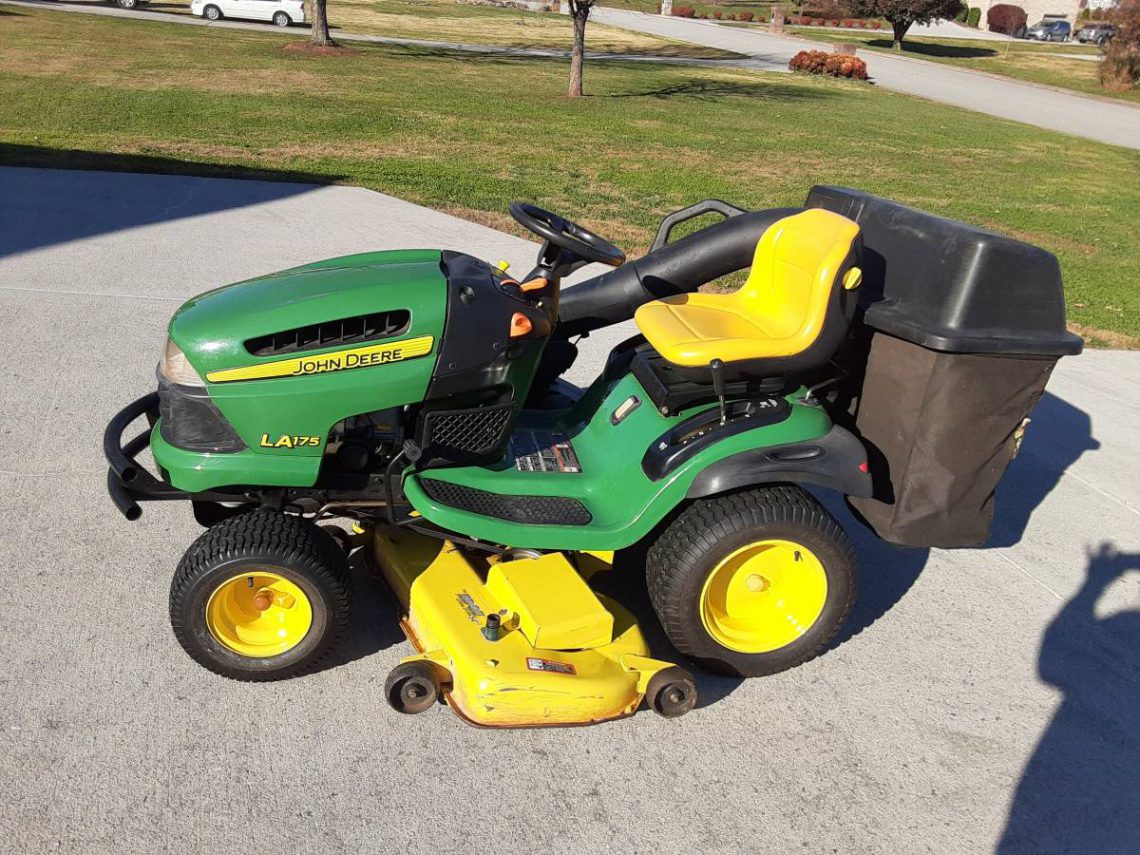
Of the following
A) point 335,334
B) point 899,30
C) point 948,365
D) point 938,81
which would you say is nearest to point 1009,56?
point 899,30

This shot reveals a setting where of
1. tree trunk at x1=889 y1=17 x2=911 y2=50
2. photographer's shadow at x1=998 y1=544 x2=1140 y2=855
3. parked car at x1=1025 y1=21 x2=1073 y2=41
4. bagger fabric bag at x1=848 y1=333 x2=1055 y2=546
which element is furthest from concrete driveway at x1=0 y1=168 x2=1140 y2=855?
parked car at x1=1025 y1=21 x2=1073 y2=41

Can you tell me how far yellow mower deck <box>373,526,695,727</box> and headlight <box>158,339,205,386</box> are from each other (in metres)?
0.85

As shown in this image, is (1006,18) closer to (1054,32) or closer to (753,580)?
(1054,32)

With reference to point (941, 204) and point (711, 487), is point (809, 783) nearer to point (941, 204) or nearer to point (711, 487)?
point (711, 487)

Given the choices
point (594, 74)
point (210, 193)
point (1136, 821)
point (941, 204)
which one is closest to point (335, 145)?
point (210, 193)

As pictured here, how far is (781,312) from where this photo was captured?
3.39 m

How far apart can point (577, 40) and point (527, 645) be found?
15.2 m

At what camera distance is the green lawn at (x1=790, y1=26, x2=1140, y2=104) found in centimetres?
3128

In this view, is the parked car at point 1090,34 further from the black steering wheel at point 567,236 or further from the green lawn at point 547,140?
the black steering wheel at point 567,236

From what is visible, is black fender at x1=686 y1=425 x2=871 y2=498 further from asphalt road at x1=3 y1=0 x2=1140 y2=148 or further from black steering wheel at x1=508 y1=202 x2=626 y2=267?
asphalt road at x1=3 y1=0 x2=1140 y2=148

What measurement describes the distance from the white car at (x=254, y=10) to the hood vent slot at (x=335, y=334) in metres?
27.8

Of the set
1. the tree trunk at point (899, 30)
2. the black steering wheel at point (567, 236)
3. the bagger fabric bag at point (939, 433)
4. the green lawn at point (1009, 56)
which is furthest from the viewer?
the tree trunk at point (899, 30)

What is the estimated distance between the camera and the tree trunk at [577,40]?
15695mm

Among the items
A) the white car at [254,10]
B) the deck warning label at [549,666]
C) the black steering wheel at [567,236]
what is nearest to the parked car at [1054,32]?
the white car at [254,10]
